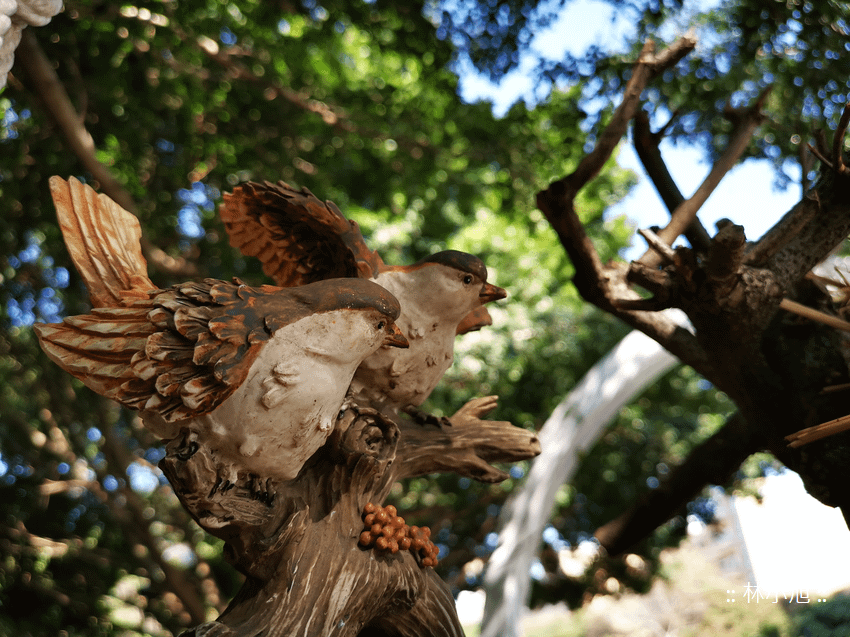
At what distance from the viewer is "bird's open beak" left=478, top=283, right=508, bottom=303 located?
5.44ft

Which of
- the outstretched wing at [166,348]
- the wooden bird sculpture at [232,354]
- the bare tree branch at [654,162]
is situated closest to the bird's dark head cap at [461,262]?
the wooden bird sculpture at [232,354]

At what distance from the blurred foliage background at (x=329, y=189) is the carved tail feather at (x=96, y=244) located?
1893mm

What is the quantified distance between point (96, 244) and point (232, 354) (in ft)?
1.54

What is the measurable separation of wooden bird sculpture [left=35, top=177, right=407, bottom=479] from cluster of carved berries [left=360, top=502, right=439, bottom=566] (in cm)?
23

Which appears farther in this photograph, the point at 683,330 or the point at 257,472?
the point at 683,330

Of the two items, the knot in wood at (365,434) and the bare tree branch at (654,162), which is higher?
the bare tree branch at (654,162)

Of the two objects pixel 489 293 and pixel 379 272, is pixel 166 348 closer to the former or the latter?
pixel 379 272

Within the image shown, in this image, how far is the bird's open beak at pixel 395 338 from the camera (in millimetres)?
1452

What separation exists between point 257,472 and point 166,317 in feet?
1.17

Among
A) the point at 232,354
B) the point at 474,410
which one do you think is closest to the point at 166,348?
the point at 232,354

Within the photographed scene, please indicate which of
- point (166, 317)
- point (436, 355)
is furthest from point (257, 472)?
point (436, 355)

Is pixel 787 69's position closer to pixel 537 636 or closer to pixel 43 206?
pixel 43 206

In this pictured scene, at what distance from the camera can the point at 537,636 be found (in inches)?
329

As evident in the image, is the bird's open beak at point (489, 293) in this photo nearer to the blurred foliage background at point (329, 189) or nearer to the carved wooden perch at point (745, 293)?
the carved wooden perch at point (745, 293)
